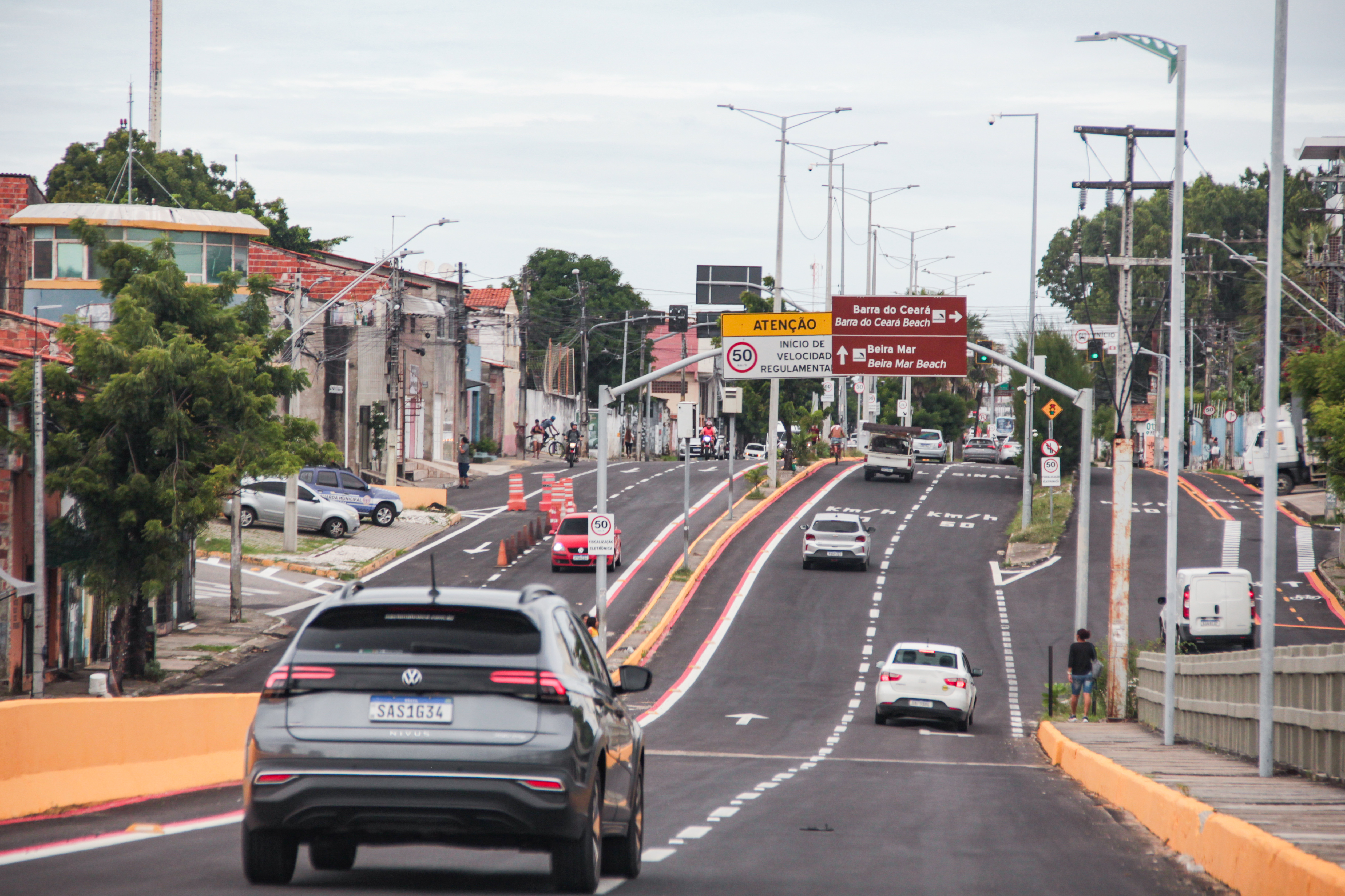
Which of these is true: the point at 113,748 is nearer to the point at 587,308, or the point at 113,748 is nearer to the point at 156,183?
the point at 156,183

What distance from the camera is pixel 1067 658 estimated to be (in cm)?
3622

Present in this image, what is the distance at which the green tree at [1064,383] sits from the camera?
230 ft

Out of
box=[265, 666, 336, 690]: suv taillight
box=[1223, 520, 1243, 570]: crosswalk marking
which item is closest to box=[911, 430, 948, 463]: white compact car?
box=[1223, 520, 1243, 570]: crosswalk marking

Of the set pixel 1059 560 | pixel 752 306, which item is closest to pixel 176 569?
pixel 1059 560

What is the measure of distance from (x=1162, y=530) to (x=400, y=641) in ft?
158

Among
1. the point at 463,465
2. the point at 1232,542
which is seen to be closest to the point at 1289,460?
the point at 1232,542

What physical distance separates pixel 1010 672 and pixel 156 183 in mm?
50589

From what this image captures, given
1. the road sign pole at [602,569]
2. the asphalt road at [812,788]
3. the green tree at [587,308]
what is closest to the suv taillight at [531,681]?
the asphalt road at [812,788]

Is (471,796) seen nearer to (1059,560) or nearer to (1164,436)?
(1059,560)

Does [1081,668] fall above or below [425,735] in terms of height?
below

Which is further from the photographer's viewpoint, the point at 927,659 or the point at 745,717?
the point at 745,717

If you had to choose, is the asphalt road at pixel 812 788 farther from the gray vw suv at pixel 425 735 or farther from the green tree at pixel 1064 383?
the green tree at pixel 1064 383

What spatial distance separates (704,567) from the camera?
46.3 metres

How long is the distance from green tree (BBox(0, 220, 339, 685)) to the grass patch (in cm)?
2790
